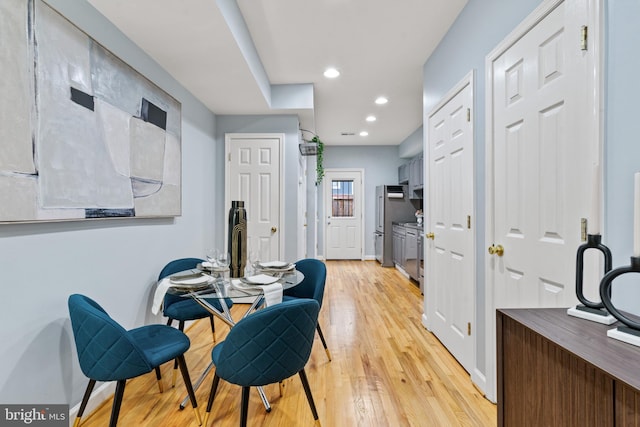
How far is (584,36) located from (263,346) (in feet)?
6.03

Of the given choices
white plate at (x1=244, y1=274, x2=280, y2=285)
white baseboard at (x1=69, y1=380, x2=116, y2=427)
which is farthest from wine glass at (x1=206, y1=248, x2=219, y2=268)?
white baseboard at (x1=69, y1=380, x2=116, y2=427)

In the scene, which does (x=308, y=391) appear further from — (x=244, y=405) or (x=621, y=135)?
(x=621, y=135)

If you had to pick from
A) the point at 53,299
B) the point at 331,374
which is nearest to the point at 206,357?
the point at 331,374

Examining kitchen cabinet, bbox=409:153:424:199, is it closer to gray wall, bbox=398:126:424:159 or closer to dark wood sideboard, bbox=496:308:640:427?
gray wall, bbox=398:126:424:159

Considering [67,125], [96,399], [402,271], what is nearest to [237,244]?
[67,125]

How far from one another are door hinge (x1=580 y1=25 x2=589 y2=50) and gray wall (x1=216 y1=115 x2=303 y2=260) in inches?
119

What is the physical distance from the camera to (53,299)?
1524 millimetres

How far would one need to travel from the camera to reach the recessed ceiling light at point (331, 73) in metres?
3.36

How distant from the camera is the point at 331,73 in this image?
343 centimetres

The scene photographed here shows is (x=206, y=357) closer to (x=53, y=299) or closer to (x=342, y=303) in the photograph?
(x=53, y=299)

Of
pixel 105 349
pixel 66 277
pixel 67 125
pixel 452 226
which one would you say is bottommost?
pixel 105 349

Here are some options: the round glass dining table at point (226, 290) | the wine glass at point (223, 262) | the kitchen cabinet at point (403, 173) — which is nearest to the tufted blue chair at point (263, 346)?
the round glass dining table at point (226, 290)

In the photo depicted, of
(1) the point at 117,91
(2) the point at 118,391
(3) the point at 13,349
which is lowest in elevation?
(2) the point at 118,391

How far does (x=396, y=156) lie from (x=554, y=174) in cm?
602
